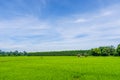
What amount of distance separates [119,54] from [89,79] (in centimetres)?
9868

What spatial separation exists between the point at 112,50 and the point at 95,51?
10.3m

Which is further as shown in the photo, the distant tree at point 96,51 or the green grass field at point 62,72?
the distant tree at point 96,51

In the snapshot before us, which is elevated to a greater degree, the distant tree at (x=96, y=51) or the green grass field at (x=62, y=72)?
the distant tree at (x=96, y=51)

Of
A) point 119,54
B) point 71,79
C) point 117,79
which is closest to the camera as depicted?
point 117,79

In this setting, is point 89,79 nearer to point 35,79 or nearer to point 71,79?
point 71,79

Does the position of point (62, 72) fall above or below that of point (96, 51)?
below

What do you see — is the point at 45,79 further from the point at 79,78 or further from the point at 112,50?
the point at 112,50

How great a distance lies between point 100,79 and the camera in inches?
632

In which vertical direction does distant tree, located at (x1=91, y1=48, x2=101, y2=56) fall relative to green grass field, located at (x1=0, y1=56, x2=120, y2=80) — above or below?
above

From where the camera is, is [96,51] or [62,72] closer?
[62,72]

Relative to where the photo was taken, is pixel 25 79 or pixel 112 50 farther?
pixel 112 50

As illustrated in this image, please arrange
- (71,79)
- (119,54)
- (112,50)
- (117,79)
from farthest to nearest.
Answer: (112,50) < (119,54) < (71,79) < (117,79)

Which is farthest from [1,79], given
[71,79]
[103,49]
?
[103,49]

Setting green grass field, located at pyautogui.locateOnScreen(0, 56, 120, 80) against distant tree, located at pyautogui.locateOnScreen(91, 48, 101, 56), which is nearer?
green grass field, located at pyautogui.locateOnScreen(0, 56, 120, 80)
